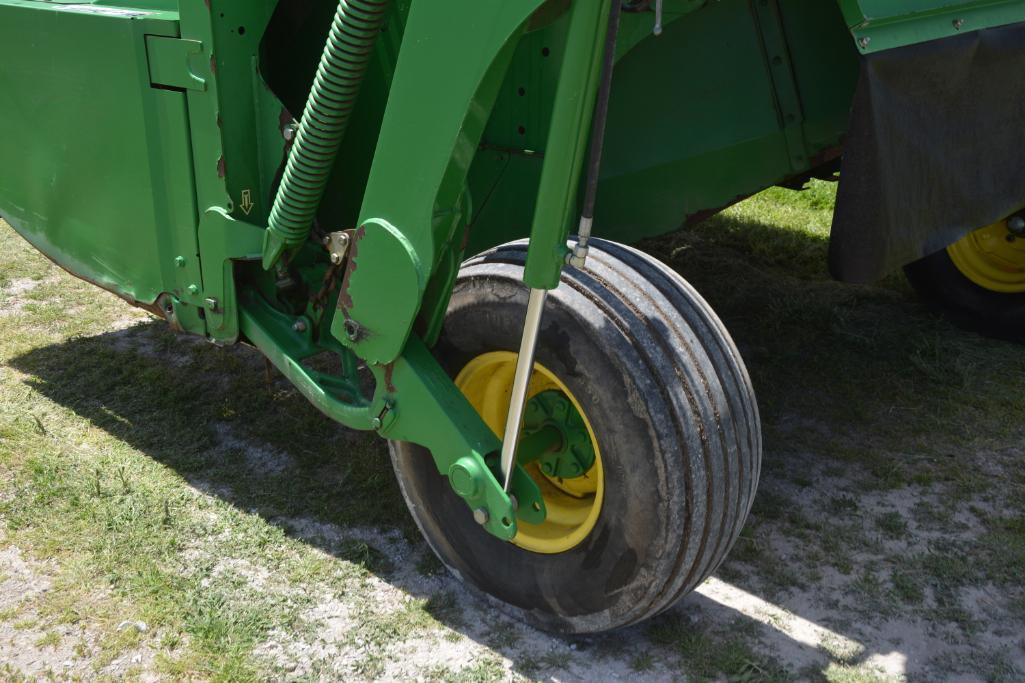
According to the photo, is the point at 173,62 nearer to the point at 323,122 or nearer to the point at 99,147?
the point at 99,147

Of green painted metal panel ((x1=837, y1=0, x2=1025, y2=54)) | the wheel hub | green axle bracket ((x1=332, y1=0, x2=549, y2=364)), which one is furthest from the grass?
green painted metal panel ((x1=837, y1=0, x2=1025, y2=54))

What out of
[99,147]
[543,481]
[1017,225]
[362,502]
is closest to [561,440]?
[543,481]

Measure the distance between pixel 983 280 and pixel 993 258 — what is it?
0.32ft

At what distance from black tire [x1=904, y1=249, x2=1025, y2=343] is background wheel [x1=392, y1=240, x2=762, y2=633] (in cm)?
235

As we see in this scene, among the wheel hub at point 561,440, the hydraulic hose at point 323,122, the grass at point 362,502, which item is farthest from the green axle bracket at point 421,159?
the grass at point 362,502

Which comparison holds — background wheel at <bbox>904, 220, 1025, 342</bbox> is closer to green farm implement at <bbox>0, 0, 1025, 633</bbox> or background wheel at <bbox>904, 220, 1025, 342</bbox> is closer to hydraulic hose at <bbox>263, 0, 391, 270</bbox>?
green farm implement at <bbox>0, 0, 1025, 633</bbox>

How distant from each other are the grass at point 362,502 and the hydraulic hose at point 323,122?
2.71ft

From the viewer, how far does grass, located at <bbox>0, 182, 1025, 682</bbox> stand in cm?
262

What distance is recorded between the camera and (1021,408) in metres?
3.85

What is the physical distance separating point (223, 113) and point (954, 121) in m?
1.84

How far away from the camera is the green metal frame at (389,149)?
2.36 m

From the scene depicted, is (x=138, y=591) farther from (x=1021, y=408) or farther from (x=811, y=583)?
(x=1021, y=408)

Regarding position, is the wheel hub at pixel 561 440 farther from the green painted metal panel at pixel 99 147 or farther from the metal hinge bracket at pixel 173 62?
the metal hinge bracket at pixel 173 62

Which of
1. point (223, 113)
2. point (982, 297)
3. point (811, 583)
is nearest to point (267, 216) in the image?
point (223, 113)
